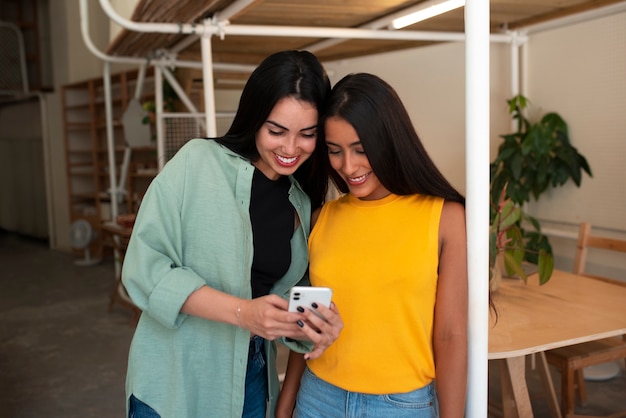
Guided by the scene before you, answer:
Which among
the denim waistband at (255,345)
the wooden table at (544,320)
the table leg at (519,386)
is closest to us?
the denim waistband at (255,345)

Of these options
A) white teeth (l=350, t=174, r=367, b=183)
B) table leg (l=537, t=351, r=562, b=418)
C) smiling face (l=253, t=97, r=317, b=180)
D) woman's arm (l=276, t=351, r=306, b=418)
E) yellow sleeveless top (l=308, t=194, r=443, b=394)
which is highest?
smiling face (l=253, t=97, r=317, b=180)

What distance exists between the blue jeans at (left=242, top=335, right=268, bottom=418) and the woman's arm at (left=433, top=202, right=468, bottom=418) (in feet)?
1.66


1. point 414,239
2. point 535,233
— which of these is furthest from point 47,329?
point 414,239

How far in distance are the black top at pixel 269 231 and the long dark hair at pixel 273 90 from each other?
3.8 inches

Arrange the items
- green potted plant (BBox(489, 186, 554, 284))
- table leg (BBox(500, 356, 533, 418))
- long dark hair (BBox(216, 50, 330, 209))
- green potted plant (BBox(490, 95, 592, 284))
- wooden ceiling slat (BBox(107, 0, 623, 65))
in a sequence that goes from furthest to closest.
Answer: green potted plant (BBox(490, 95, 592, 284)) → wooden ceiling slat (BBox(107, 0, 623, 65)) → green potted plant (BBox(489, 186, 554, 284)) → table leg (BBox(500, 356, 533, 418)) → long dark hair (BBox(216, 50, 330, 209))

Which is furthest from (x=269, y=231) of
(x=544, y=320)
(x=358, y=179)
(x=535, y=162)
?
(x=535, y=162)

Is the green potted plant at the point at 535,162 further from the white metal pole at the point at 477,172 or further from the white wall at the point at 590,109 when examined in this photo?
the white metal pole at the point at 477,172

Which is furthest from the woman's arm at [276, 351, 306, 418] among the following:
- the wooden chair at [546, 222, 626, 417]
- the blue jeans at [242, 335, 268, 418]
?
the wooden chair at [546, 222, 626, 417]

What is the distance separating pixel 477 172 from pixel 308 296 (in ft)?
1.41

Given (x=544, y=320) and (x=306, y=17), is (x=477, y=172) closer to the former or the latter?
(x=544, y=320)

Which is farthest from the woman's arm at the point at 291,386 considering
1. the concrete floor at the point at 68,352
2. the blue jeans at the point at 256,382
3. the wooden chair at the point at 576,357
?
the concrete floor at the point at 68,352

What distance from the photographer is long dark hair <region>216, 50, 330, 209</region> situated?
1.49 metres

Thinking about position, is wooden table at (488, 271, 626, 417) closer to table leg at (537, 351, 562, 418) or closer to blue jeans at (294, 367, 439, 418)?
table leg at (537, 351, 562, 418)

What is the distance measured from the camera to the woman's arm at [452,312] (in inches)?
54.2
